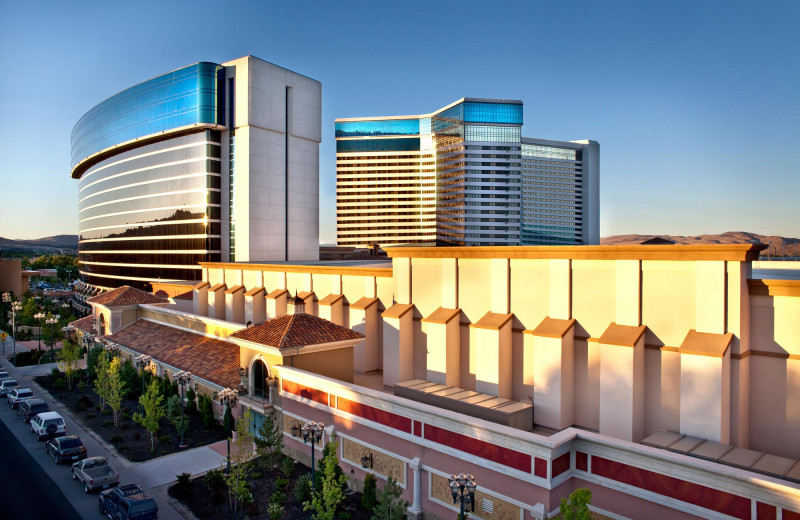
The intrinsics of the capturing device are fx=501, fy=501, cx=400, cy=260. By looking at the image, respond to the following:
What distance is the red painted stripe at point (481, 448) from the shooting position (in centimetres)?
1581

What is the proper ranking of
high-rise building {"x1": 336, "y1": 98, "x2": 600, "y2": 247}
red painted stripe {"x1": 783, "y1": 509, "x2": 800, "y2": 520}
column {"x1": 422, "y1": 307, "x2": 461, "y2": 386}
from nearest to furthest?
red painted stripe {"x1": 783, "y1": 509, "x2": 800, "y2": 520} → column {"x1": 422, "y1": 307, "x2": 461, "y2": 386} → high-rise building {"x1": 336, "y1": 98, "x2": 600, "y2": 247}

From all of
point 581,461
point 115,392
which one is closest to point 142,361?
point 115,392

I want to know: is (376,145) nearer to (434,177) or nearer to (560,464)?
(434,177)

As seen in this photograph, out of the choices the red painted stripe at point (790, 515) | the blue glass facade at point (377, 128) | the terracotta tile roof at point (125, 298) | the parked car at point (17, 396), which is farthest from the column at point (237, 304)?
the blue glass facade at point (377, 128)

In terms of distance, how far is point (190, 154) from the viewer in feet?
253

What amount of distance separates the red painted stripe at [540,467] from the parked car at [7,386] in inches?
1583

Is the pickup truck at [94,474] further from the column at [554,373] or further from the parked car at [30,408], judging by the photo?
the column at [554,373]

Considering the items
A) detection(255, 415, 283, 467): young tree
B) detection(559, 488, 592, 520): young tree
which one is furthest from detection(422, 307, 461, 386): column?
detection(559, 488, 592, 520): young tree

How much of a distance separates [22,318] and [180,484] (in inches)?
2500

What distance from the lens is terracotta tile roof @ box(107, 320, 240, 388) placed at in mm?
31516

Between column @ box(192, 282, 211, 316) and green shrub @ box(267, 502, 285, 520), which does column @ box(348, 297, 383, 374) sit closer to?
green shrub @ box(267, 502, 285, 520)

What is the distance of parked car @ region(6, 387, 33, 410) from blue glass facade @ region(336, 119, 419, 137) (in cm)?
12434

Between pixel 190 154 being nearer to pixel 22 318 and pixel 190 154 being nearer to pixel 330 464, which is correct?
pixel 22 318

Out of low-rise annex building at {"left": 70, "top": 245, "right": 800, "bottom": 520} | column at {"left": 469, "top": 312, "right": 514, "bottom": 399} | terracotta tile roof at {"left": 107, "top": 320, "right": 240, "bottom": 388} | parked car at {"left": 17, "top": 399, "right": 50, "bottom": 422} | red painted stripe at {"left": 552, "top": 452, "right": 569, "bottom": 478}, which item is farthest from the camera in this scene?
parked car at {"left": 17, "top": 399, "right": 50, "bottom": 422}
